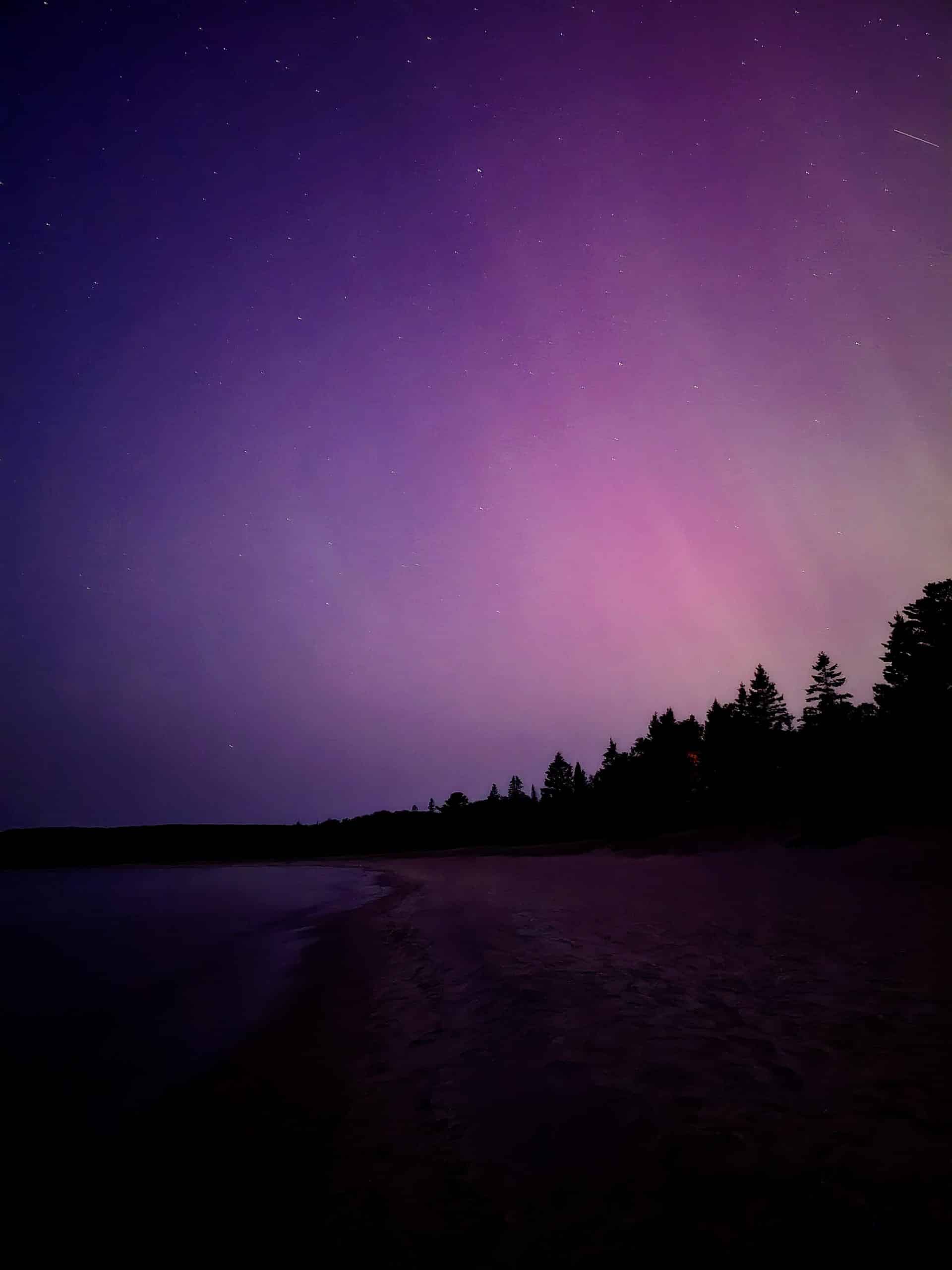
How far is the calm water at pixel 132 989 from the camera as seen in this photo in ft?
23.9

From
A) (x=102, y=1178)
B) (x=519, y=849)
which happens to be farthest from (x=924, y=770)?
(x=519, y=849)

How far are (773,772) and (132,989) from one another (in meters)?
53.1

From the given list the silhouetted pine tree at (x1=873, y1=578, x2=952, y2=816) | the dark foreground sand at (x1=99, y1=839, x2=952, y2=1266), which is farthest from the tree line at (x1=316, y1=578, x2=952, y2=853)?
the dark foreground sand at (x1=99, y1=839, x2=952, y2=1266)

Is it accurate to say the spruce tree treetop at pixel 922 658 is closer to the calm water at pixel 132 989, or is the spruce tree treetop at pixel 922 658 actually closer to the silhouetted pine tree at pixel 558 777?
the calm water at pixel 132 989

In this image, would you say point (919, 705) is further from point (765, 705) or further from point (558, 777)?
point (558, 777)

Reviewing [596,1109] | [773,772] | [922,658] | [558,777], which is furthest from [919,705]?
→ [558,777]

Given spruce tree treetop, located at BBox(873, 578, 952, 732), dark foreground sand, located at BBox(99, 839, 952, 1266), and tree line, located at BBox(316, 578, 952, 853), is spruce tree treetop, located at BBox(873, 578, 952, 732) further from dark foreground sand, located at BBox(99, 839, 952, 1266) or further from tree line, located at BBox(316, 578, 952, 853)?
dark foreground sand, located at BBox(99, 839, 952, 1266)

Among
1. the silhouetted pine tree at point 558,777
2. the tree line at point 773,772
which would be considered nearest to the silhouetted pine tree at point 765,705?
the tree line at point 773,772

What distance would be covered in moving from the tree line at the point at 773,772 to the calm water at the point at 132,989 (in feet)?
78.4

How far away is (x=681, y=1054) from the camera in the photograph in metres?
5.79

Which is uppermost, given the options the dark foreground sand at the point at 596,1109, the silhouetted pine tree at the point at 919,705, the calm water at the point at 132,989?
the silhouetted pine tree at the point at 919,705

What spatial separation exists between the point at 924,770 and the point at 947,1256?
30.6 meters

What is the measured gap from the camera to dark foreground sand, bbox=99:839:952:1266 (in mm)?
3516

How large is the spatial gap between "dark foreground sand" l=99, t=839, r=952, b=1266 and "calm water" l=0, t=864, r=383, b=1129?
1.02m
